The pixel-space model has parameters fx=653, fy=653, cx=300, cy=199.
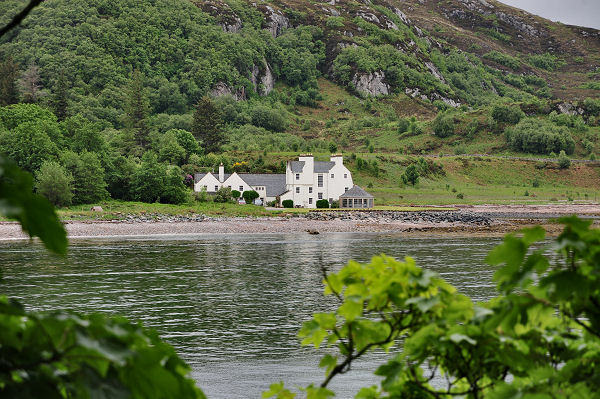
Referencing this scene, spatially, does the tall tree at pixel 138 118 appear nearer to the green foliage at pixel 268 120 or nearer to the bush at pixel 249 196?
the bush at pixel 249 196

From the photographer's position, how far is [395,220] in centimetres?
6806

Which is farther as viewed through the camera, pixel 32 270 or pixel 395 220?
pixel 395 220

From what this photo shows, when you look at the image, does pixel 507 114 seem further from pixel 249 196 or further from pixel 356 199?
pixel 249 196

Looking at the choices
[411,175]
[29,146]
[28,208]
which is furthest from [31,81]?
[28,208]

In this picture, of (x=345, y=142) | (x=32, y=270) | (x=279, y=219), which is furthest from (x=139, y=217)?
(x=345, y=142)

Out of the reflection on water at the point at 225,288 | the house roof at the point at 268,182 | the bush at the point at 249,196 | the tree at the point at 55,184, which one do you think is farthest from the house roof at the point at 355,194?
the reflection on water at the point at 225,288

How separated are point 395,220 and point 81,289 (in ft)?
157

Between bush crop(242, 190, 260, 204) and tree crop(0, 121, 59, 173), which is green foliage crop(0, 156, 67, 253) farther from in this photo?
bush crop(242, 190, 260, 204)

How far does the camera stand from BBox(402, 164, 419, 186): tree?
10662cm

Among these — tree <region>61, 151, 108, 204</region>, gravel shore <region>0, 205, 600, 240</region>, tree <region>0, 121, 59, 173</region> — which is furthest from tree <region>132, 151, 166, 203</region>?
gravel shore <region>0, 205, 600, 240</region>

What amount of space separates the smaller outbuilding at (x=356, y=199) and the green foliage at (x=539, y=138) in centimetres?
7633

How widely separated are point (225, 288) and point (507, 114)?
15055cm

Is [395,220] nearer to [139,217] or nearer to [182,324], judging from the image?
→ [139,217]

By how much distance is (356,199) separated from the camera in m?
82.5
